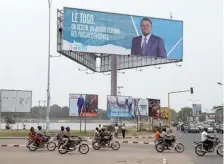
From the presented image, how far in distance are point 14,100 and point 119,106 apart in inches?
521

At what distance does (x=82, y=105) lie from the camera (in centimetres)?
5294

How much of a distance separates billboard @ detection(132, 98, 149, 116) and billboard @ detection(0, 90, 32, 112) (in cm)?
1525

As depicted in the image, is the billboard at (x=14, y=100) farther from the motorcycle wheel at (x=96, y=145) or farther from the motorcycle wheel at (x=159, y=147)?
the motorcycle wheel at (x=159, y=147)

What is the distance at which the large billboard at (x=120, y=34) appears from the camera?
1970 inches

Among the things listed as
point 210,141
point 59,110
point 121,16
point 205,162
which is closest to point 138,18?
point 121,16

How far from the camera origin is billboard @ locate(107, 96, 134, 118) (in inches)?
2216

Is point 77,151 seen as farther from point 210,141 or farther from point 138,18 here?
point 138,18

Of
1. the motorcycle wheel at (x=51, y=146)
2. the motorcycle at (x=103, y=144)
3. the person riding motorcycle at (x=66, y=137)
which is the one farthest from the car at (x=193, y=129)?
the person riding motorcycle at (x=66, y=137)

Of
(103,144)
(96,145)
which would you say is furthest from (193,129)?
(96,145)

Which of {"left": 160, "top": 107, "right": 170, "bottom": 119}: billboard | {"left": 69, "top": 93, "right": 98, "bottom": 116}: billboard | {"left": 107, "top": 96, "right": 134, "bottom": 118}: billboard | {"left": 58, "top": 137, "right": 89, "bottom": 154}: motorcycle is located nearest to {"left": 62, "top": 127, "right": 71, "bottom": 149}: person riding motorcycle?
{"left": 58, "top": 137, "right": 89, "bottom": 154}: motorcycle

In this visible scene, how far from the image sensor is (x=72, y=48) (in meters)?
49.8

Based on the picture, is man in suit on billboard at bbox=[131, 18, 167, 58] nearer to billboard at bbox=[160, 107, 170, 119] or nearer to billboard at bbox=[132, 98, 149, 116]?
billboard at bbox=[132, 98, 149, 116]

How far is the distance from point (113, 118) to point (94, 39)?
12.7 m

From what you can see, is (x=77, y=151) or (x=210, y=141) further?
(x=77, y=151)
